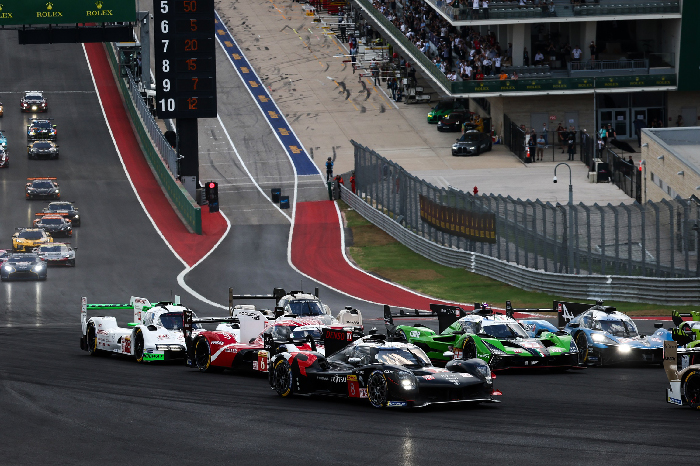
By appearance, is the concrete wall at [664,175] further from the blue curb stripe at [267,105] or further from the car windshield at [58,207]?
the car windshield at [58,207]

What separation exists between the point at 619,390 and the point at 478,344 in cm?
406

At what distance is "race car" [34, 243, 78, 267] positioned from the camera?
48.1m

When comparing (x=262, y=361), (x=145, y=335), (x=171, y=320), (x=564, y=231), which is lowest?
(x=145, y=335)

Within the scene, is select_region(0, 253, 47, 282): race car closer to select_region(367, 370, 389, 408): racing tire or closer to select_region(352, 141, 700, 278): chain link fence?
select_region(352, 141, 700, 278): chain link fence

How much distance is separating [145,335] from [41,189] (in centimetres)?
3515

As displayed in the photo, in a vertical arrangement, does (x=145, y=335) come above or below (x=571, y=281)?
above

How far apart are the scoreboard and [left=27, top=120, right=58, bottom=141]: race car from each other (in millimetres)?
16986

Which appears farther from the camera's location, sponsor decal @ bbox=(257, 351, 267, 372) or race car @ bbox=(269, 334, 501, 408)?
sponsor decal @ bbox=(257, 351, 267, 372)

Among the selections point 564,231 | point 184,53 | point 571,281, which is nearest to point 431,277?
point 571,281

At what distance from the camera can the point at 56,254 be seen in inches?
1896

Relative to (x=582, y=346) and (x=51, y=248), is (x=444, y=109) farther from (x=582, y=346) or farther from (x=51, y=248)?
(x=582, y=346)

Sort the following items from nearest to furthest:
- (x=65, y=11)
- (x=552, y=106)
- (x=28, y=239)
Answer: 1. (x=28, y=239)
2. (x=65, y=11)
3. (x=552, y=106)

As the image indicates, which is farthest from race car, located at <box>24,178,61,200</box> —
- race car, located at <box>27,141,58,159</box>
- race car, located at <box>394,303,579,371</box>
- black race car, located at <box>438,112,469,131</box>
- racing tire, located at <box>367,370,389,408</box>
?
racing tire, located at <box>367,370,389,408</box>

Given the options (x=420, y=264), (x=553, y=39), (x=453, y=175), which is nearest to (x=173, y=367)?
(x=420, y=264)
